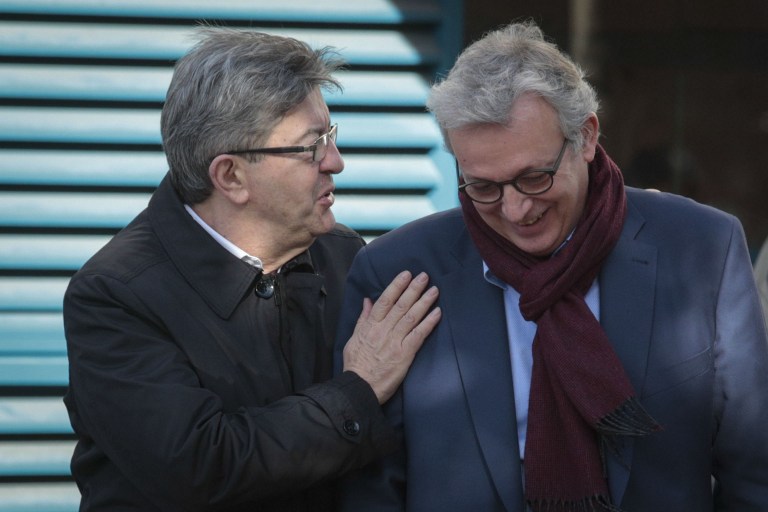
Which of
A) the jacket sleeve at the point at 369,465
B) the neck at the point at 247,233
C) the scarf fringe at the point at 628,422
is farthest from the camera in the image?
the neck at the point at 247,233

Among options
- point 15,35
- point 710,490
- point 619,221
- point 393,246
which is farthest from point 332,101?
point 710,490

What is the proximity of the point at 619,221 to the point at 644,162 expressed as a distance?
11.2 ft

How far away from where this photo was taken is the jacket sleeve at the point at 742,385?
94.9 inches

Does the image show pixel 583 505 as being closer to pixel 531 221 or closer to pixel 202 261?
pixel 531 221

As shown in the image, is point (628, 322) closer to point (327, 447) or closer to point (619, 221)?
point (619, 221)

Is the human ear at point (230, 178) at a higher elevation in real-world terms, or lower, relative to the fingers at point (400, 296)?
A: higher

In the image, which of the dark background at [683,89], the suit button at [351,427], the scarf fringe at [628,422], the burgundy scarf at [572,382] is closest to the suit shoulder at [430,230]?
the burgundy scarf at [572,382]

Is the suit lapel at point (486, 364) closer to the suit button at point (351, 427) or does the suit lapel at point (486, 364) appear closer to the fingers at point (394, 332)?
the fingers at point (394, 332)

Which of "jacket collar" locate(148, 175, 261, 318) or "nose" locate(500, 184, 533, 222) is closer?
"nose" locate(500, 184, 533, 222)

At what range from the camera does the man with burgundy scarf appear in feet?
7.80

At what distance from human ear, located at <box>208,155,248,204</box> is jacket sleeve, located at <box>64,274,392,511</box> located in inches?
14.6

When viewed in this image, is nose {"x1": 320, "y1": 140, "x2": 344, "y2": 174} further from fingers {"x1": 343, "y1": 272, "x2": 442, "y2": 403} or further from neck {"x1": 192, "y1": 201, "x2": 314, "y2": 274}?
fingers {"x1": 343, "y1": 272, "x2": 442, "y2": 403}

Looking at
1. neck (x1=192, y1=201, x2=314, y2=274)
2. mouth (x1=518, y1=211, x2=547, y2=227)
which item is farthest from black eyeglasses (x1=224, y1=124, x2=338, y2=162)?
mouth (x1=518, y1=211, x2=547, y2=227)

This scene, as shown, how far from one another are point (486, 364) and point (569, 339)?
210 mm
